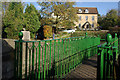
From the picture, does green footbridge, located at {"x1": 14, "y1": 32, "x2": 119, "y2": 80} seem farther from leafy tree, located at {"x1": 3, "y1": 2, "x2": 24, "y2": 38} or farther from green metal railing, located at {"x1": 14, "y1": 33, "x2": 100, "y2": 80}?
leafy tree, located at {"x1": 3, "y1": 2, "x2": 24, "y2": 38}

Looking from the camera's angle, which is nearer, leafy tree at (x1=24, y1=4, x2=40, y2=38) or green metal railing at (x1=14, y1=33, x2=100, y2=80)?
green metal railing at (x1=14, y1=33, x2=100, y2=80)

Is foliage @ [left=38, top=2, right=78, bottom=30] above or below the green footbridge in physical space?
above

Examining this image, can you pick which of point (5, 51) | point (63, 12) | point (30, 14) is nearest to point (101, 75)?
point (5, 51)

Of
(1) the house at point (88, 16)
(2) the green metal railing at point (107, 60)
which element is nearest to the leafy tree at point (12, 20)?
(2) the green metal railing at point (107, 60)

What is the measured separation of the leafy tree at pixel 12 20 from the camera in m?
11.8

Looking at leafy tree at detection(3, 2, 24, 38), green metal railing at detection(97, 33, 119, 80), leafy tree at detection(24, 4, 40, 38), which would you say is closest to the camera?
green metal railing at detection(97, 33, 119, 80)

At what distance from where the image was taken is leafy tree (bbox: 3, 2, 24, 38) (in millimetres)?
11758

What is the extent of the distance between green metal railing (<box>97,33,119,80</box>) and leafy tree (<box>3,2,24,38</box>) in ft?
38.0

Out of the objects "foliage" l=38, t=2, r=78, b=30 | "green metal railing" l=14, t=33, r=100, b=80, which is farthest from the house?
"green metal railing" l=14, t=33, r=100, b=80

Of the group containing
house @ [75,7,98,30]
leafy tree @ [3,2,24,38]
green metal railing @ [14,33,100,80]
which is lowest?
green metal railing @ [14,33,100,80]

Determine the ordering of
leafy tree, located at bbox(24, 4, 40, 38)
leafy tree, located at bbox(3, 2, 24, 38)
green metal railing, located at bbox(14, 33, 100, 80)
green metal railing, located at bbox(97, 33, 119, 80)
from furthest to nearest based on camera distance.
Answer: leafy tree, located at bbox(24, 4, 40, 38) → leafy tree, located at bbox(3, 2, 24, 38) → green metal railing, located at bbox(14, 33, 100, 80) → green metal railing, located at bbox(97, 33, 119, 80)

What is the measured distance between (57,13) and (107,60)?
55.4 ft

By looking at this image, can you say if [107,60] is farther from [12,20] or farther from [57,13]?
[57,13]

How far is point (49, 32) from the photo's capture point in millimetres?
15500
